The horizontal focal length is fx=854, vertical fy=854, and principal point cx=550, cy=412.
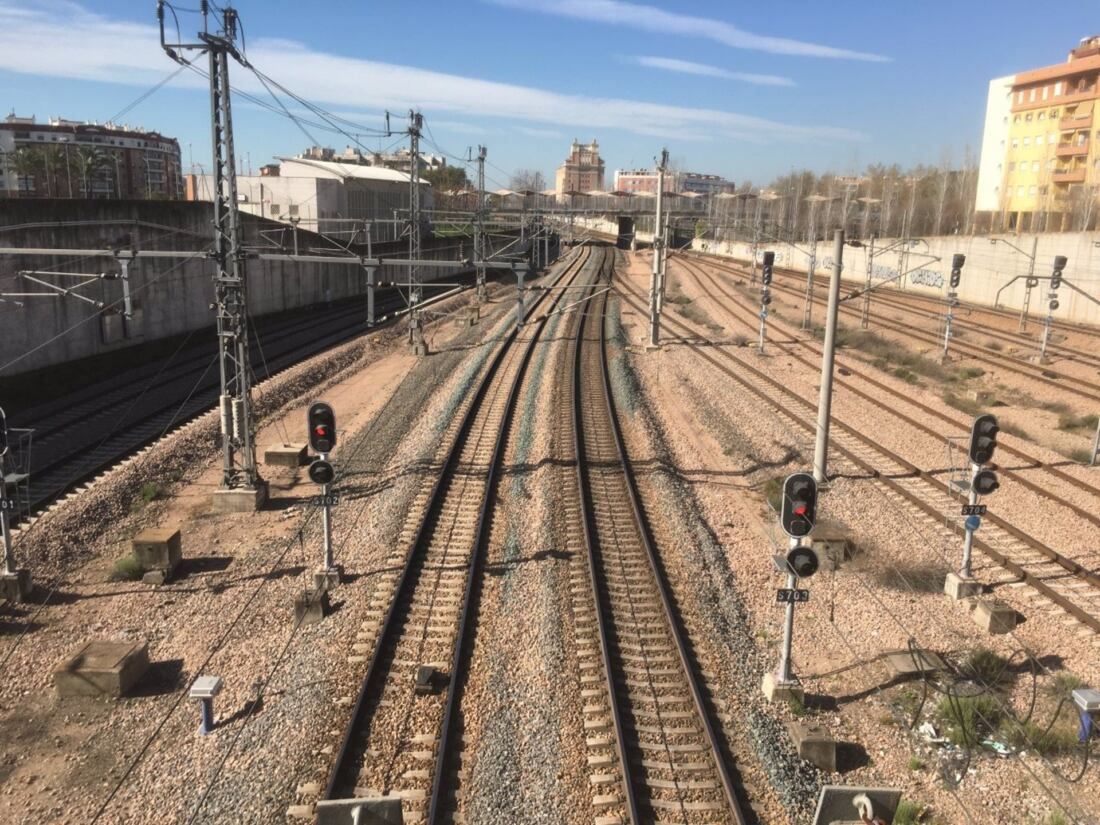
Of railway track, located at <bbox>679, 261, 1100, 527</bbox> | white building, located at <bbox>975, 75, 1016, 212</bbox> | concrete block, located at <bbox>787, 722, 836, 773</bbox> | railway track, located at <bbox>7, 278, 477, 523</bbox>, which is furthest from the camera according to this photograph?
white building, located at <bbox>975, 75, 1016, 212</bbox>

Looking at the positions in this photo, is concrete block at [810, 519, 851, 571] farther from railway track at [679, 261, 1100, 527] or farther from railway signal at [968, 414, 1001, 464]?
railway track at [679, 261, 1100, 527]

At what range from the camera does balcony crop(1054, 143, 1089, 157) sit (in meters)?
62.2

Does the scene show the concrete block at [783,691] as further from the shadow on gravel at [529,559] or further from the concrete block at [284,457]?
the concrete block at [284,457]

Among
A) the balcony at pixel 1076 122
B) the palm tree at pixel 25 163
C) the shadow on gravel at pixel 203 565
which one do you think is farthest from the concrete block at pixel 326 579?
the balcony at pixel 1076 122

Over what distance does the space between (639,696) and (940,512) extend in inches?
327

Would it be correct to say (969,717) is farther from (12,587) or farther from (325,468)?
(12,587)

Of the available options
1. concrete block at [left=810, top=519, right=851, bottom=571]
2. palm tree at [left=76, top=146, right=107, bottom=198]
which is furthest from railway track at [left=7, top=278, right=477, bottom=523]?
palm tree at [left=76, top=146, right=107, bottom=198]

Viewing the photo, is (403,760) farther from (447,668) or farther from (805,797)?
(805,797)


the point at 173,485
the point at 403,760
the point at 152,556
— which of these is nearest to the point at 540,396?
the point at 173,485

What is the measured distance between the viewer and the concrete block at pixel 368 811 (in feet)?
18.8

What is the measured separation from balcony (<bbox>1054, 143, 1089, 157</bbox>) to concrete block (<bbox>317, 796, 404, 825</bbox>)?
2844 inches

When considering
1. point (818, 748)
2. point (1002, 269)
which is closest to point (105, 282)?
point (818, 748)

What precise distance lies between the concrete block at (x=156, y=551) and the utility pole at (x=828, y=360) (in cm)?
1005

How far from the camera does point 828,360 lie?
14883 millimetres
